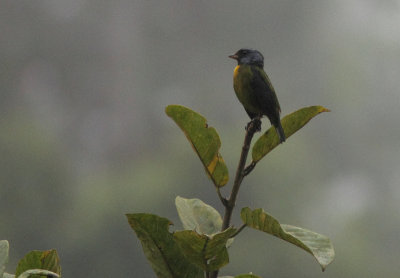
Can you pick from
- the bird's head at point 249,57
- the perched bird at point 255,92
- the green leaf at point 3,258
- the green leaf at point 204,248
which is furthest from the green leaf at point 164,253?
the bird's head at point 249,57

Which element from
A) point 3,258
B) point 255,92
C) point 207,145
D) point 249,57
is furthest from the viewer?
point 249,57

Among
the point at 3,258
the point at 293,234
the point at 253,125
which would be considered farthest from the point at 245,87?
the point at 3,258

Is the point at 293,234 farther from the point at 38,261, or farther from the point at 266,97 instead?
the point at 266,97

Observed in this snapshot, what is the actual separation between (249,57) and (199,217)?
869 millimetres

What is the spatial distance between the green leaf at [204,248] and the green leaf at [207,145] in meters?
0.13

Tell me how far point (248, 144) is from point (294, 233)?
5.0 inches

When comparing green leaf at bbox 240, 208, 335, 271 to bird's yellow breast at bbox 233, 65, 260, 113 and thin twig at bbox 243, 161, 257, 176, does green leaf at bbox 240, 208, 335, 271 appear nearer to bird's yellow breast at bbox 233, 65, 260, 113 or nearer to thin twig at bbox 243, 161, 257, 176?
thin twig at bbox 243, 161, 257, 176

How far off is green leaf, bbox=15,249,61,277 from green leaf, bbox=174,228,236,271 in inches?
5.8

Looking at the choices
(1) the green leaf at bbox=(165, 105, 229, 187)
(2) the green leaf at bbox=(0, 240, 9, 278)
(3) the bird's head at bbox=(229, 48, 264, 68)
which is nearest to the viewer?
(2) the green leaf at bbox=(0, 240, 9, 278)

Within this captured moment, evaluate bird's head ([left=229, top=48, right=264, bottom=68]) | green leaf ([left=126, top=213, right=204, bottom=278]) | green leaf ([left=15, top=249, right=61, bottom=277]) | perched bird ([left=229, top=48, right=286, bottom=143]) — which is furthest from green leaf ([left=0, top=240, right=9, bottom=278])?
bird's head ([left=229, top=48, right=264, bottom=68])

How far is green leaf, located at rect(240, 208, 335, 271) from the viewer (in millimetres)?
668

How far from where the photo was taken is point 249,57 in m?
1.61

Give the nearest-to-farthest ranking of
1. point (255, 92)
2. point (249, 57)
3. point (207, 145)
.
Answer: point (207, 145) < point (255, 92) < point (249, 57)

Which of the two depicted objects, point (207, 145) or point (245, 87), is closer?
point (207, 145)
